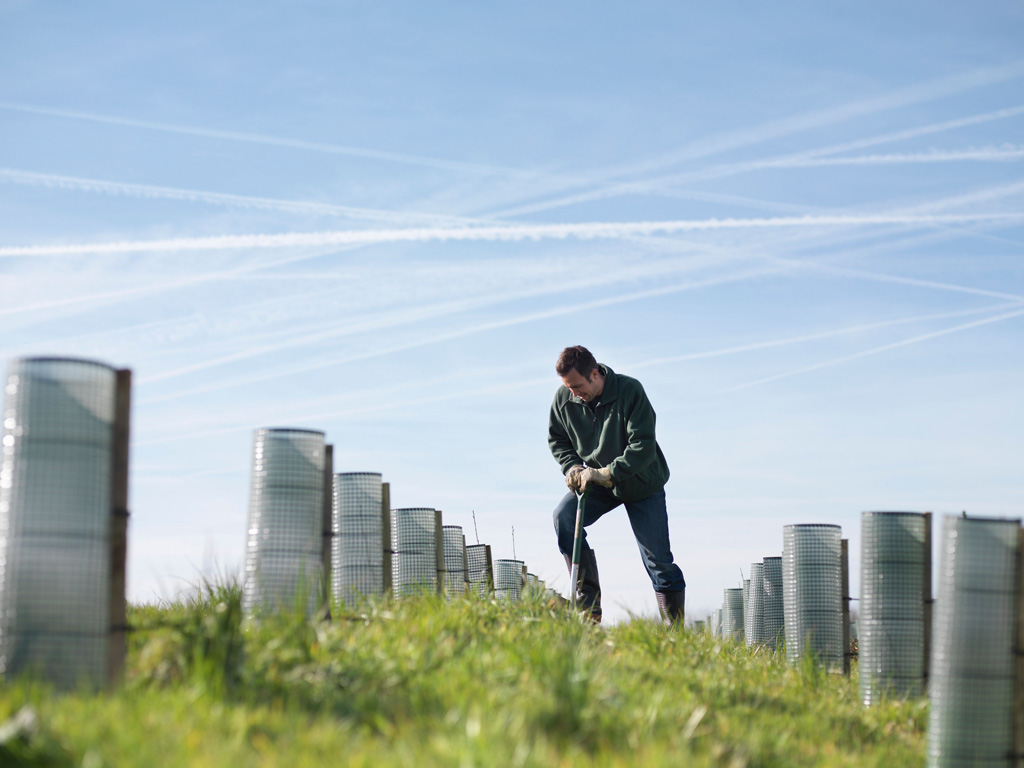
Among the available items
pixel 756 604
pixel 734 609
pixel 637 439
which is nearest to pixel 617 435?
pixel 637 439

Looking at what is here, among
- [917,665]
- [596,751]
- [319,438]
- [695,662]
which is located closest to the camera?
[596,751]

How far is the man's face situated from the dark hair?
30 millimetres

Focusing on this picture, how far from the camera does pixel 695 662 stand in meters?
7.23

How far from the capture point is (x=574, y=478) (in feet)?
27.8

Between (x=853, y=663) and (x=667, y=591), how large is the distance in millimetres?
3661

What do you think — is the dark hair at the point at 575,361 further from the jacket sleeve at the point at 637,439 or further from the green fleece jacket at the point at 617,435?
the jacket sleeve at the point at 637,439

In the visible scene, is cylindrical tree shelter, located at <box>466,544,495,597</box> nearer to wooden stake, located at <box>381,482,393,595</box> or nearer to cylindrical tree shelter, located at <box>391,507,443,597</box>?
cylindrical tree shelter, located at <box>391,507,443,597</box>

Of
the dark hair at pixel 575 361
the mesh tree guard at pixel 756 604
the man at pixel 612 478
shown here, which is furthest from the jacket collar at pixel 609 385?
the mesh tree guard at pixel 756 604

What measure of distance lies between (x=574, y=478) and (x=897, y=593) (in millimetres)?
2576

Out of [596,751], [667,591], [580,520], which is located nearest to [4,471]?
[596,751]

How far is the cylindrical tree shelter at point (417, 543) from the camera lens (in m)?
10.3

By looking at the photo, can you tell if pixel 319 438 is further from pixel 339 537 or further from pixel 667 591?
pixel 667 591

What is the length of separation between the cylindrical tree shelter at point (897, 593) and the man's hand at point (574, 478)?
219cm

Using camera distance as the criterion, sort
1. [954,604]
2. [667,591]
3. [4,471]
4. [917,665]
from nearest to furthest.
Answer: [4,471], [954,604], [917,665], [667,591]
